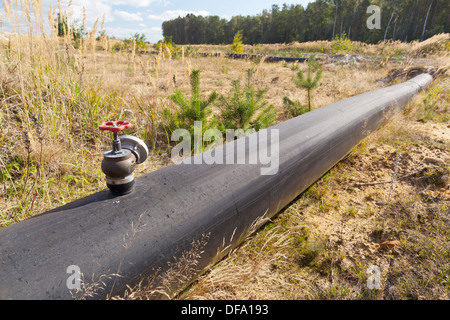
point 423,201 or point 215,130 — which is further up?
point 215,130

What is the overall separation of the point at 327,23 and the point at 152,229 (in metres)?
62.8

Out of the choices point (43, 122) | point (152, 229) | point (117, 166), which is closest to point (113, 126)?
point (117, 166)

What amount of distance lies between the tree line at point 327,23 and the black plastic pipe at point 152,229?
104ft

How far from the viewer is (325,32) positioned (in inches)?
2093

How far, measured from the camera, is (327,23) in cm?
5266

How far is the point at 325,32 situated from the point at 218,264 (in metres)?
62.1

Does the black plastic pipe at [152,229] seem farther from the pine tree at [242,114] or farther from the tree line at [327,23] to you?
the tree line at [327,23]

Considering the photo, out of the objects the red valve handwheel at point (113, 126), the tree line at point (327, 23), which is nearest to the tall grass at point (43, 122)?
the red valve handwheel at point (113, 126)

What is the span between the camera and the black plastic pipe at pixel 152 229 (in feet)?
2.79

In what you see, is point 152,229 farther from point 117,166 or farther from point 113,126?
point 113,126

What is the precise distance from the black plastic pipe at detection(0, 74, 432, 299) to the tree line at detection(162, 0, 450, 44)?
31.6 metres

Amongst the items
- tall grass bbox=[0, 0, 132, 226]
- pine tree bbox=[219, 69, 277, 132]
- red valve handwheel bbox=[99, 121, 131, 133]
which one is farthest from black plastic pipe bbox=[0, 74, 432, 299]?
pine tree bbox=[219, 69, 277, 132]
